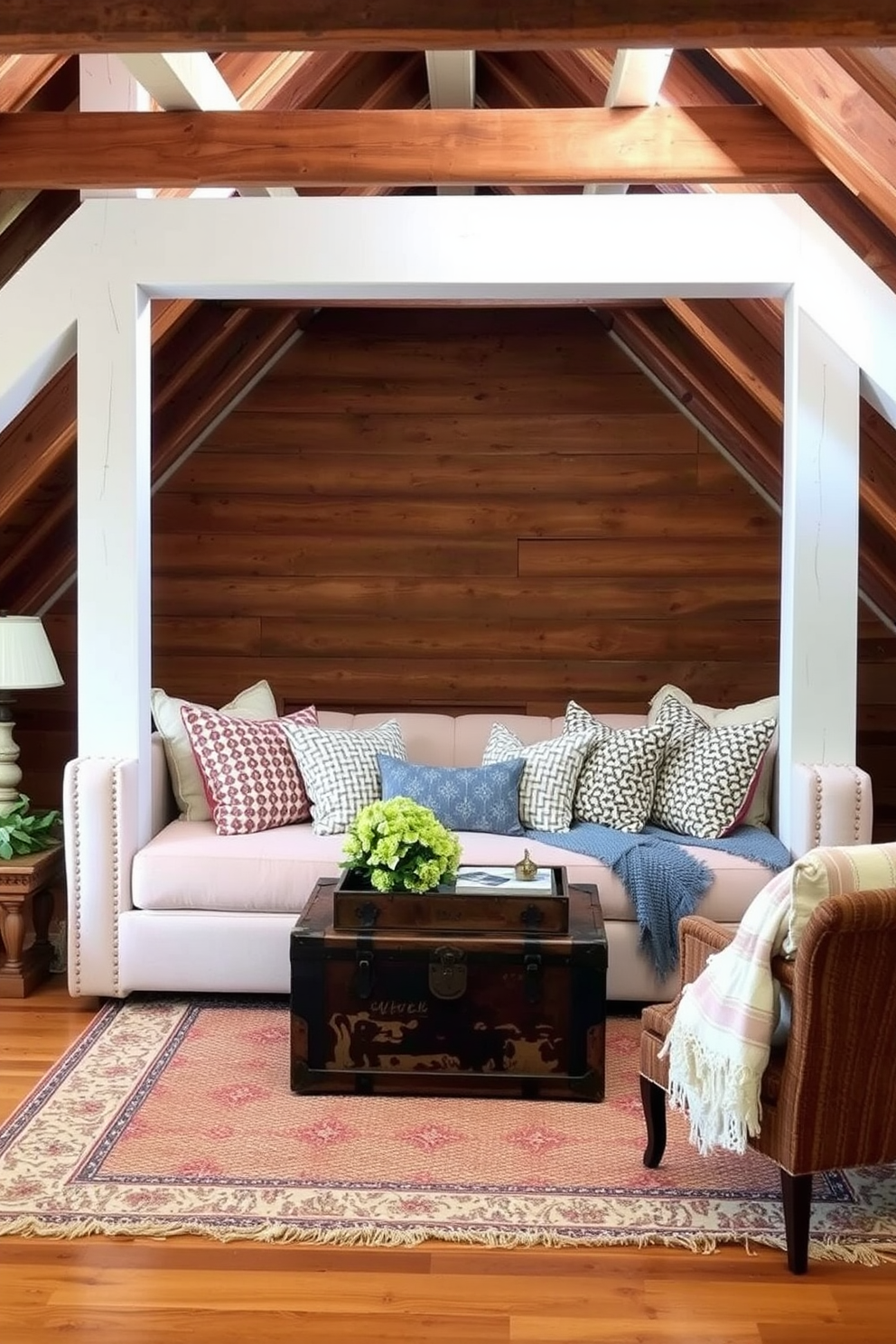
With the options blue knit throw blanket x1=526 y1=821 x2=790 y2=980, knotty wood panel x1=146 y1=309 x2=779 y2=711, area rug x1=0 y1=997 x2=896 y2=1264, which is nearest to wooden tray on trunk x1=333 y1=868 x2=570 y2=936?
area rug x1=0 y1=997 x2=896 y2=1264

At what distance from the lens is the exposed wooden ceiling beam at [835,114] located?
10.4 feet

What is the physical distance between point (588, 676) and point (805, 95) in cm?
327

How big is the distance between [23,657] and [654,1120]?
97.1 inches

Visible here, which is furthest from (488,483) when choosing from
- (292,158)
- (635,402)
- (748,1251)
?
(748,1251)

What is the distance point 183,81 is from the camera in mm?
3561

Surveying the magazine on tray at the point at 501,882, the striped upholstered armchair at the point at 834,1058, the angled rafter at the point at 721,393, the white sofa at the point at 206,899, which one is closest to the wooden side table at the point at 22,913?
the white sofa at the point at 206,899

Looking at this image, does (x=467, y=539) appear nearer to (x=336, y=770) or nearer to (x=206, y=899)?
(x=336, y=770)

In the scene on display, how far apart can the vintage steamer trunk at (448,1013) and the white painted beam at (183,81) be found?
218cm

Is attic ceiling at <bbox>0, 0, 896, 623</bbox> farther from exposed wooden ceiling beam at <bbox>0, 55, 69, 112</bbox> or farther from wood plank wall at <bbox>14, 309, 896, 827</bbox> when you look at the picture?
wood plank wall at <bbox>14, 309, 896, 827</bbox>

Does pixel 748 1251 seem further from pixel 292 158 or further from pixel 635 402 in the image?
pixel 635 402

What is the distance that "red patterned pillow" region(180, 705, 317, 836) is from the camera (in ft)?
14.0

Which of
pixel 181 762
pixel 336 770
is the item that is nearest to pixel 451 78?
pixel 336 770

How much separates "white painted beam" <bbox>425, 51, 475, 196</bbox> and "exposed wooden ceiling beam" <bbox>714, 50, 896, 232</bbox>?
97cm

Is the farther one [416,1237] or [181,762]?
[181,762]
